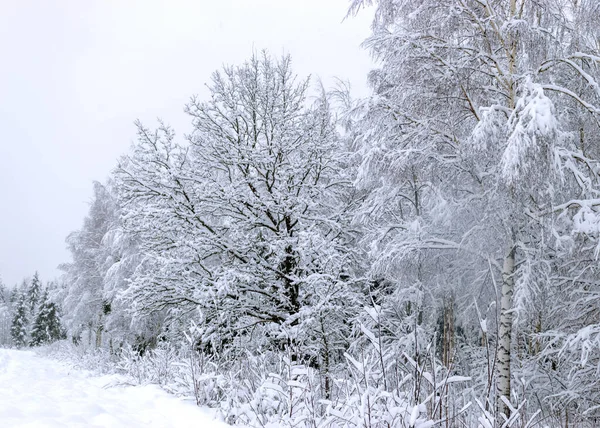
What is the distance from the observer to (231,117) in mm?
8195

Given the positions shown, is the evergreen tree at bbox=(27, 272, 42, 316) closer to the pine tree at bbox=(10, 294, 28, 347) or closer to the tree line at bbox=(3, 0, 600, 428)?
the pine tree at bbox=(10, 294, 28, 347)

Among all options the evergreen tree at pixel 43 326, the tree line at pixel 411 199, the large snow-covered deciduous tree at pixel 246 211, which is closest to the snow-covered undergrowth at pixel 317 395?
the tree line at pixel 411 199

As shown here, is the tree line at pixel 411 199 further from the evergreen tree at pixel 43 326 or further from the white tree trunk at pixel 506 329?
the evergreen tree at pixel 43 326

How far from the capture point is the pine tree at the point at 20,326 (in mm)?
41375

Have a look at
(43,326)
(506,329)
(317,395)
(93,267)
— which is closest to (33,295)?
(43,326)

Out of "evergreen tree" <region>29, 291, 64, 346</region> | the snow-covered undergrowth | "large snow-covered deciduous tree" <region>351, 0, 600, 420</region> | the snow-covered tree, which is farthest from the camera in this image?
"evergreen tree" <region>29, 291, 64, 346</region>

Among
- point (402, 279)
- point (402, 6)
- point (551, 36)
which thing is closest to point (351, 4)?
point (402, 6)

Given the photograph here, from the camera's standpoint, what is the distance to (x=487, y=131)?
4.64 meters

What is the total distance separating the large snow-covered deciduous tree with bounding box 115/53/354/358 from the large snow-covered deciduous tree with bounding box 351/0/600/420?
1.66m

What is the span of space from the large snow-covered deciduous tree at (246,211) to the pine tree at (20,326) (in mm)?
44064

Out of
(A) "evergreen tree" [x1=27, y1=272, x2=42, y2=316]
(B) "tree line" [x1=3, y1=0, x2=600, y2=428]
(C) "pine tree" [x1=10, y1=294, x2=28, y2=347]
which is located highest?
(B) "tree line" [x1=3, y1=0, x2=600, y2=428]

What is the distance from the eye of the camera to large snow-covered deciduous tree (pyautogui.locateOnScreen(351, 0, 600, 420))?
5016mm

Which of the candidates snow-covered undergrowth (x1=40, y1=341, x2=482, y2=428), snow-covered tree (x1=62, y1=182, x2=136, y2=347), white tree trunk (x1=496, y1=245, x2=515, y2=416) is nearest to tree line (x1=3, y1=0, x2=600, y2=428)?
white tree trunk (x1=496, y1=245, x2=515, y2=416)

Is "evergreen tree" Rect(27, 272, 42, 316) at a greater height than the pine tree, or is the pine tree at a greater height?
"evergreen tree" Rect(27, 272, 42, 316)
